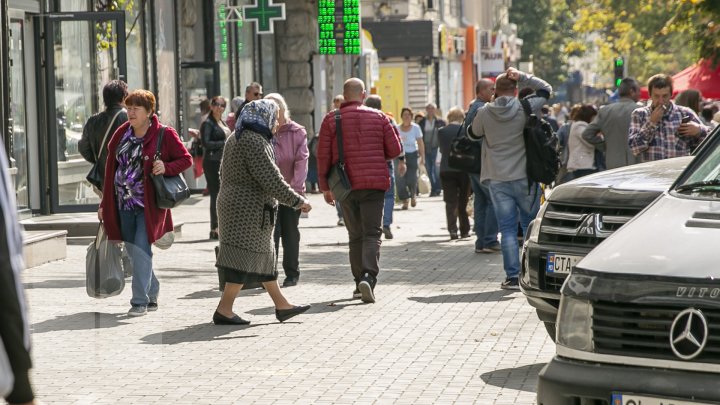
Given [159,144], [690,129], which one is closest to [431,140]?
[690,129]

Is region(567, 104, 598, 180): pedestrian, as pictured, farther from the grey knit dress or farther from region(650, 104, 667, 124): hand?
the grey knit dress

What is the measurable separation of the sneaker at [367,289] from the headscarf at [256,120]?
167 cm

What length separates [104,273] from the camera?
11125 millimetres

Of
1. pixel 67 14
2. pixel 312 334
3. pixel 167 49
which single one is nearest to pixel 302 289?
pixel 312 334

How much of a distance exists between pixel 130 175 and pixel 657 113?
4046mm

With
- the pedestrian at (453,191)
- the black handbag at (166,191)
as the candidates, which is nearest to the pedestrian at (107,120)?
the black handbag at (166,191)

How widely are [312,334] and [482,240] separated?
6449 mm

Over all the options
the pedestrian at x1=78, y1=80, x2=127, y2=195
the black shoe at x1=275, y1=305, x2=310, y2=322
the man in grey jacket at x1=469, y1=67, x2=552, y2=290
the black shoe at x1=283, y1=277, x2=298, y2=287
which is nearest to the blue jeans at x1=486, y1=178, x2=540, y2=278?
the man in grey jacket at x1=469, y1=67, x2=552, y2=290

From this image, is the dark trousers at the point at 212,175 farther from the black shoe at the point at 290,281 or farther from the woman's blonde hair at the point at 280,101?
the woman's blonde hair at the point at 280,101

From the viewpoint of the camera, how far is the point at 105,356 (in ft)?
31.7

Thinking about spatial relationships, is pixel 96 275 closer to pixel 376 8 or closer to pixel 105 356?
pixel 105 356

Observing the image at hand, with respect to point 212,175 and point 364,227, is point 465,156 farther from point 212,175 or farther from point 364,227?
point 212,175

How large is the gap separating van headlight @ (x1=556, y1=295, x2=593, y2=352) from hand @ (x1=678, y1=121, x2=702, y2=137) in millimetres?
6537

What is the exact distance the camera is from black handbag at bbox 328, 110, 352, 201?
40.6 ft
